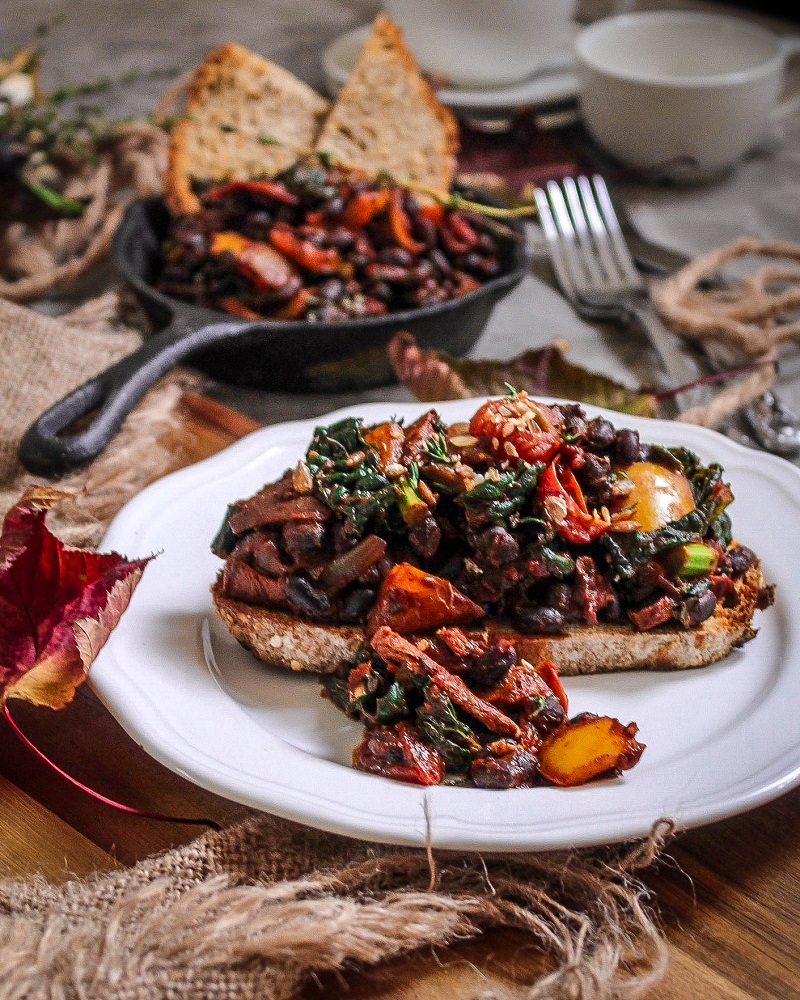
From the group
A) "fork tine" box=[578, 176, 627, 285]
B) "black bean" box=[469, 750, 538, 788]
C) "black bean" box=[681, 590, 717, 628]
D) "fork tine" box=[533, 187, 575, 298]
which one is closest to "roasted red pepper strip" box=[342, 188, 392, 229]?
"fork tine" box=[533, 187, 575, 298]

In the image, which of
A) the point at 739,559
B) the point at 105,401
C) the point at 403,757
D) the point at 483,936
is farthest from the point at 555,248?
the point at 483,936

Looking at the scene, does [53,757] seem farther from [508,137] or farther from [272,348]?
[508,137]

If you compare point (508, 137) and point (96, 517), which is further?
point (508, 137)

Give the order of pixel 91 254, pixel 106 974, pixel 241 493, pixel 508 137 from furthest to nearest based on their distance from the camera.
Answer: pixel 508 137, pixel 91 254, pixel 241 493, pixel 106 974

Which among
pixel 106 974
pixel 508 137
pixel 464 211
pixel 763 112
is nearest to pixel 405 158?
pixel 464 211

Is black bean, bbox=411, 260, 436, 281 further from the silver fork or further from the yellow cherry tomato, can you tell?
the yellow cherry tomato

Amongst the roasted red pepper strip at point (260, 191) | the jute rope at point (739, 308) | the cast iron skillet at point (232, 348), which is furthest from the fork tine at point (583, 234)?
the roasted red pepper strip at point (260, 191)

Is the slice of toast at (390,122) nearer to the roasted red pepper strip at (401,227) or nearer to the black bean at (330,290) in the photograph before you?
the roasted red pepper strip at (401,227)
